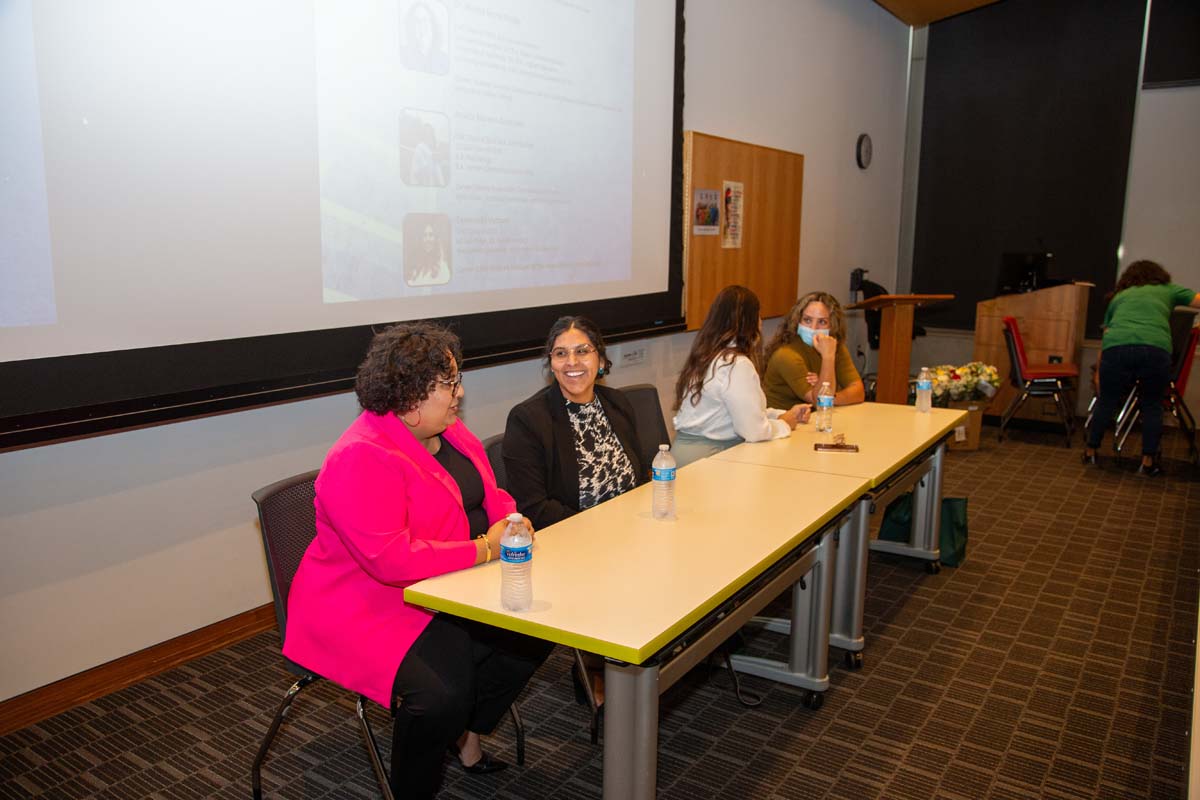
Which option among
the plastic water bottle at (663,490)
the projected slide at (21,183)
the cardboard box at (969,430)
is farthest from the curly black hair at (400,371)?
the cardboard box at (969,430)

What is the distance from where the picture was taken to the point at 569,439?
2818 millimetres

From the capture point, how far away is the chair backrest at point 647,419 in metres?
3.34

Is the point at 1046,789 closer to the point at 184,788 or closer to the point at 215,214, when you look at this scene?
the point at 184,788

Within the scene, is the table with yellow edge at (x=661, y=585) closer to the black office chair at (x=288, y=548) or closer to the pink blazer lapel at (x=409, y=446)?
the pink blazer lapel at (x=409, y=446)

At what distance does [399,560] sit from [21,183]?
5.08 ft

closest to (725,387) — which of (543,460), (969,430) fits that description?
(543,460)

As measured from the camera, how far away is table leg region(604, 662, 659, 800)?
1.90 metres

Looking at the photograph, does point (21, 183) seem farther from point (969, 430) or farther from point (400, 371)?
point (969, 430)

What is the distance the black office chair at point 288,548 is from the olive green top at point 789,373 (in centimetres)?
243

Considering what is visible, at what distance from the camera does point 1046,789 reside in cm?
251

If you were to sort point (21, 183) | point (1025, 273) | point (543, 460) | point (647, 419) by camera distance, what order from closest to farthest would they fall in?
point (21, 183)
point (543, 460)
point (647, 419)
point (1025, 273)

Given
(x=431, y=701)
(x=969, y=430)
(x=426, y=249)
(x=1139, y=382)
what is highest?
(x=426, y=249)

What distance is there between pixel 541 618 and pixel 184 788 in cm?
136

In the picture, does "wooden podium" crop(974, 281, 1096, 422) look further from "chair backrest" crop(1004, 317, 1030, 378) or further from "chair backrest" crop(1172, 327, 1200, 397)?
"chair backrest" crop(1172, 327, 1200, 397)
